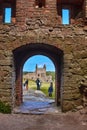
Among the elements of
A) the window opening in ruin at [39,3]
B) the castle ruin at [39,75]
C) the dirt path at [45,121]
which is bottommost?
the dirt path at [45,121]

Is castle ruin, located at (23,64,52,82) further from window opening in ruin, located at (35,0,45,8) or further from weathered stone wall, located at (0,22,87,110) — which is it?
weathered stone wall, located at (0,22,87,110)

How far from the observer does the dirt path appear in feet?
19.7

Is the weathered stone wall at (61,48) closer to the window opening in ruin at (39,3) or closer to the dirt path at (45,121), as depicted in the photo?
the dirt path at (45,121)

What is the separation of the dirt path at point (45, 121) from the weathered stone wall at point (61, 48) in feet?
2.02

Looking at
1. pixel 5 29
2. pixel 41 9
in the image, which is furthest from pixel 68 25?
pixel 5 29

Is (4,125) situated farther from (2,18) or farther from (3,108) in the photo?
(2,18)

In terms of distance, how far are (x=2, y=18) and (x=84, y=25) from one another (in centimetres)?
287

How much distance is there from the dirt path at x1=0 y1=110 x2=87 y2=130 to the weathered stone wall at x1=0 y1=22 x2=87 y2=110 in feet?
2.02

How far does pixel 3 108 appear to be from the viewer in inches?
302

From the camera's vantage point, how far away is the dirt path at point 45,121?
6.00 m

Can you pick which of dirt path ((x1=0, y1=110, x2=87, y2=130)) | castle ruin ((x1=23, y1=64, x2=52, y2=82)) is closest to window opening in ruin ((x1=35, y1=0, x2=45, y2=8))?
dirt path ((x1=0, y1=110, x2=87, y2=130))

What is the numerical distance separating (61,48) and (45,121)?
2.50 m

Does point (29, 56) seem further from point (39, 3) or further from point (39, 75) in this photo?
point (39, 75)

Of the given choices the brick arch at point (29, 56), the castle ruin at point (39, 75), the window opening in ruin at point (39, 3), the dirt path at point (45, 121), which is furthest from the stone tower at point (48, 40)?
the castle ruin at point (39, 75)
